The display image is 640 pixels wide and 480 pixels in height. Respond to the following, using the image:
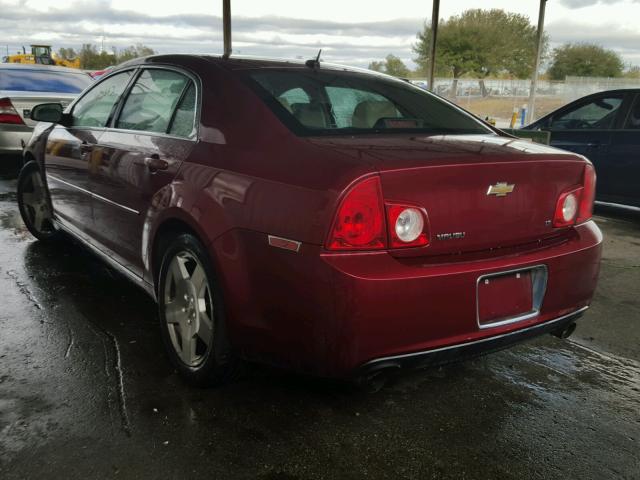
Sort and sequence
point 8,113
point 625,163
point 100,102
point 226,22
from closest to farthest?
1. point 100,102
2. point 625,163
3. point 8,113
4. point 226,22

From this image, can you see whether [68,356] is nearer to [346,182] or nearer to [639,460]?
[346,182]

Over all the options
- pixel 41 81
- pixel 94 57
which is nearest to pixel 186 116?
pixel 41 81

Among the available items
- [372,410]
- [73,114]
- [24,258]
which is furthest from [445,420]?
[24,258]

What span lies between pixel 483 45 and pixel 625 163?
54841 millimetres

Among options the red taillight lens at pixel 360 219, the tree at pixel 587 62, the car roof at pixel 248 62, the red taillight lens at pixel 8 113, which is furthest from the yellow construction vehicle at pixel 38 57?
the tree at pixel 587 62

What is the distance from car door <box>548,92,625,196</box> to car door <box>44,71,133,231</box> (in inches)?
220

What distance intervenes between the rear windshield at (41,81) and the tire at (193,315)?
727 centimetres

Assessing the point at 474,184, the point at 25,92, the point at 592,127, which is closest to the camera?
the point at 474,184

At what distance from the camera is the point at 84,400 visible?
273cm

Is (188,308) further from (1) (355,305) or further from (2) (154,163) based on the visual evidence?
(1) (355,305)

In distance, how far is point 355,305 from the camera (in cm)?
212

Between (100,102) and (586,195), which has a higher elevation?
(100,102)

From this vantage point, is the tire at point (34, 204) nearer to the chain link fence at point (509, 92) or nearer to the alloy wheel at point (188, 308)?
the alloy wheel at point (188, 308)

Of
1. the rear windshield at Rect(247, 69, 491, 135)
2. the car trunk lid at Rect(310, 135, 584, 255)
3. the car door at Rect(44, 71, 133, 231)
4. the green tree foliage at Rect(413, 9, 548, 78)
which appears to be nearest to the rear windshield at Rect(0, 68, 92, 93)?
the car door at Rect(44, 71, 133, 231)
